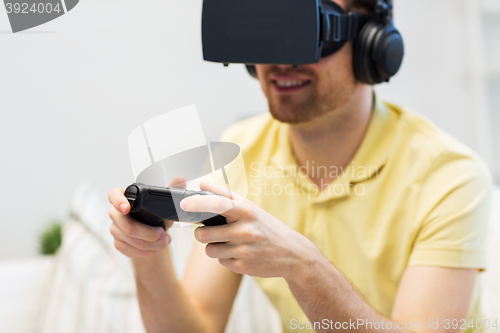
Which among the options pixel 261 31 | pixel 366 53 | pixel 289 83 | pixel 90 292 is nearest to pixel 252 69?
pixel 289 83

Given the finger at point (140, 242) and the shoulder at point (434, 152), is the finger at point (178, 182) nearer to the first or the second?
the finger at point (140, 242)

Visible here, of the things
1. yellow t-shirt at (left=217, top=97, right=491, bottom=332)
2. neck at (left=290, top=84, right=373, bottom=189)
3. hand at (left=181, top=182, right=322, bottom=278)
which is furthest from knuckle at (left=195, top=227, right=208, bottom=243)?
neck at (left=290, top=84, right=373, bottom=189)

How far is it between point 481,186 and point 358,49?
34 centimetres

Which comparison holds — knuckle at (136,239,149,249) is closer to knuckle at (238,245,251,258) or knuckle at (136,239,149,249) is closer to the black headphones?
knuckle at (238,245,251,258)

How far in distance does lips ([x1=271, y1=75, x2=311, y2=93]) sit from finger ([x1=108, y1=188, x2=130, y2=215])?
1.23 feet

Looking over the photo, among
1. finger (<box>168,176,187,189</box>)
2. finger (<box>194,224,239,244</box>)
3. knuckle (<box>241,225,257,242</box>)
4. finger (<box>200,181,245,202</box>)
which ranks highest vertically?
finger (<box>168,176,187,189</box>)

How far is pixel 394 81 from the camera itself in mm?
2289

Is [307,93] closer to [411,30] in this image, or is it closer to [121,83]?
[121,83]

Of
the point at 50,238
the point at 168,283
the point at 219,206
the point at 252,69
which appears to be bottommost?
the point at 50,238

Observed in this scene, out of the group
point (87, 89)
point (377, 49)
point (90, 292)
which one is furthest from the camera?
point (90, 292)

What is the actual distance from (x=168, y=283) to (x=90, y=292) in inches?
14.9

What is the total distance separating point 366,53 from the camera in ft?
2.50

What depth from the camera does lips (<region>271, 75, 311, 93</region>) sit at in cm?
74

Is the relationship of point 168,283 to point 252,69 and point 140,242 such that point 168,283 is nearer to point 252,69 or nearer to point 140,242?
point 140,242
